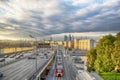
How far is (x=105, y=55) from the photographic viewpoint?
57500 mm

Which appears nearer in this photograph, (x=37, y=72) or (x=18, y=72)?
(x=37, y=72)

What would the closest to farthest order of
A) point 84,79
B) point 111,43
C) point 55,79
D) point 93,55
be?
point 84,79, point 55,79, point 111,43, point 93,55

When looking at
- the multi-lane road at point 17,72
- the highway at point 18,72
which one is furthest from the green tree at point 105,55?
the multi-lane road at point 17,72

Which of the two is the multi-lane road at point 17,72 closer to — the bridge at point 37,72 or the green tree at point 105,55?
the bridge at point 37,72

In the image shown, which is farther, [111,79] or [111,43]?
[111,43]

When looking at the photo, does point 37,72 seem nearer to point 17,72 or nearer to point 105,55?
point 17,72

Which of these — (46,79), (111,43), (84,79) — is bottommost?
(46,79)

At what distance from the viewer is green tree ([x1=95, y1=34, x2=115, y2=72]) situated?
55781 mm

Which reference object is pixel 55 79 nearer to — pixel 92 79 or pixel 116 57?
pixel 116 57

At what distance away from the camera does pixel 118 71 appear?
5184 cm

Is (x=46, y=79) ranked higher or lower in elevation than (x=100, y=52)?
lower

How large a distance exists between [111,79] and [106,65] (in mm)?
13383

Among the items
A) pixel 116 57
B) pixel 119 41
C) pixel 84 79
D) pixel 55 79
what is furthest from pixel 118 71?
pixel 84 79

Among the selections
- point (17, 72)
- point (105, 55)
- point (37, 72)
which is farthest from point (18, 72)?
point (105, 55)
